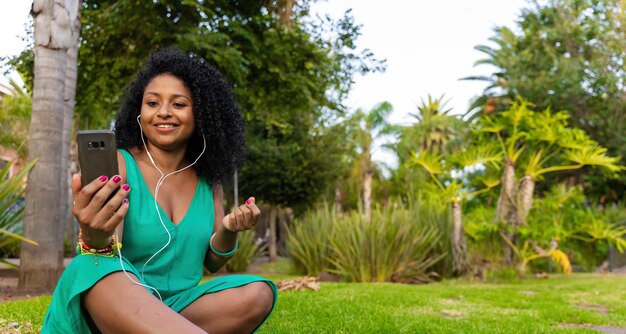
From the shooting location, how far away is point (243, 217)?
7.17 ft

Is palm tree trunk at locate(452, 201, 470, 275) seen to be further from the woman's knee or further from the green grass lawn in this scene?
the woman's knee

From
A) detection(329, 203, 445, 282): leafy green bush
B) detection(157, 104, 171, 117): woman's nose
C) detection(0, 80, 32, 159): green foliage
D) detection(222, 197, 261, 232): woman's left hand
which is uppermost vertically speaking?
detection(0, 80, 32, 159): green foliage

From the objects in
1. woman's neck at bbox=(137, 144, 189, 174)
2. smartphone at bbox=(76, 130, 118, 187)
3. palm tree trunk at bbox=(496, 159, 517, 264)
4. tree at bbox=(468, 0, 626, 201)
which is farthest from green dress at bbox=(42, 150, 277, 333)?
tree at bbox=(468, 0, 626, 201)

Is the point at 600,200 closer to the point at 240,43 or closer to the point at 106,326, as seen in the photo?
the point at 240,43

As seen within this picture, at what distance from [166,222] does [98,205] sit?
14.6 inches

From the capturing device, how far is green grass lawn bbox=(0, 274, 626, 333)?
4191 millimetres

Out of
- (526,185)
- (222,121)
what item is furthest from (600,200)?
(222,121)

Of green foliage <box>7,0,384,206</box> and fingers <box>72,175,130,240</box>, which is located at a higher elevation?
green foliage <box>7,0,384,206</box>

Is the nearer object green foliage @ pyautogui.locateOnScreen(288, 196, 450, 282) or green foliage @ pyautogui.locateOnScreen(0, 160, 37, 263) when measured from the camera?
green foliage @ pyautogui.locateOnScreen(0, 160, 37, 263)

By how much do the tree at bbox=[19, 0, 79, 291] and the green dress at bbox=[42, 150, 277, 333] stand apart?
4.79 m

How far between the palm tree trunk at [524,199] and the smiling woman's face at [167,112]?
28.1 feet

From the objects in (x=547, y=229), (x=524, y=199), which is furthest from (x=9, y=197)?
(x=547, y=229)

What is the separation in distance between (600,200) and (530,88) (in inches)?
205

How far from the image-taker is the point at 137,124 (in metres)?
2.43
